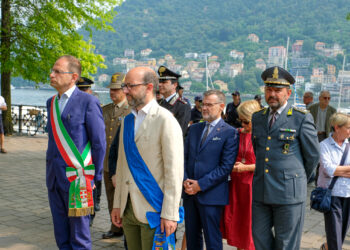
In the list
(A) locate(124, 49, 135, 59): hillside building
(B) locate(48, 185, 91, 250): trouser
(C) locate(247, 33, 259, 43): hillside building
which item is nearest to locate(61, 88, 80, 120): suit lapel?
(B) locate(48, 185, 91, 250): trouser

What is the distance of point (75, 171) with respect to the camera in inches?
145

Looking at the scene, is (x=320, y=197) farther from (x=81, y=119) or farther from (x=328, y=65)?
(x=328, y=65)

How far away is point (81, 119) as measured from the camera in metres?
3.74

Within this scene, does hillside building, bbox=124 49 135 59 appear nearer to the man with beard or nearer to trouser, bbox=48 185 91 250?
trouser, bbox=48 185 91 250


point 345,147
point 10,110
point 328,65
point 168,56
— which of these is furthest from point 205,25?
point 345,147

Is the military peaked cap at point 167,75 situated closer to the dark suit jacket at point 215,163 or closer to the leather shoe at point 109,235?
the dark suit jacket at point 215,163

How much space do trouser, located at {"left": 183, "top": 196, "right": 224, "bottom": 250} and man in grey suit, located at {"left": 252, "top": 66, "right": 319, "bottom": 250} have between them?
16.5 inches

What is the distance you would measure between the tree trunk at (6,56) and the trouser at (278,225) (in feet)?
43.8

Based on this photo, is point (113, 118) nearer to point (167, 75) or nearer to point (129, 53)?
point (167, 75)

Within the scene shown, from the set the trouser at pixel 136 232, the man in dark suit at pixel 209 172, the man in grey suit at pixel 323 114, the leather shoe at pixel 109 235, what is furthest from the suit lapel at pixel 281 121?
the man in grey suit at pixel 323 114

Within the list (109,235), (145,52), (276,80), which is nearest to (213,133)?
(276,80)

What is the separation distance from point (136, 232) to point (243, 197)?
1695 mm

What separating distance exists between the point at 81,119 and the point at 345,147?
9.45 ft

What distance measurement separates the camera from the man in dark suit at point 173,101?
5.24 m
